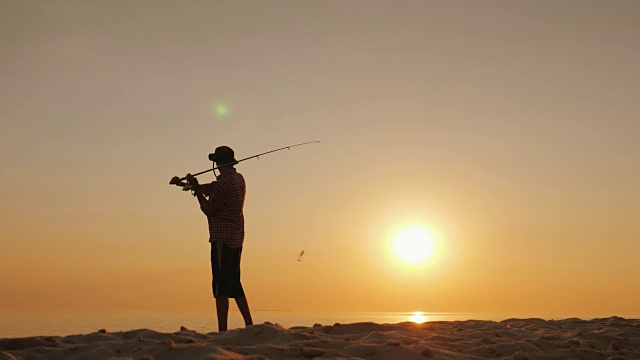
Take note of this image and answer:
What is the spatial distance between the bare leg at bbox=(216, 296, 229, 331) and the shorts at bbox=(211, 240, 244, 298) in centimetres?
6

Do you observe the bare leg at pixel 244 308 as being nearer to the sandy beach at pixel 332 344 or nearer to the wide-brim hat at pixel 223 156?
the sandy beach at pixel 332 344

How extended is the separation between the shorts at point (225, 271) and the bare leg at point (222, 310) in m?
0.06

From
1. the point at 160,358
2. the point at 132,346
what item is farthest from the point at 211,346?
the point at 132,346

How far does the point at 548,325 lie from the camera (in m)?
9.98

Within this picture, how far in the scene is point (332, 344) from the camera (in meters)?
5.84

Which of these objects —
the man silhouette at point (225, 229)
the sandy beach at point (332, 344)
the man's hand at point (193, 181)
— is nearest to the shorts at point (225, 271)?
the man silhouette at point (225, 229)

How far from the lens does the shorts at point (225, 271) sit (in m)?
8.55

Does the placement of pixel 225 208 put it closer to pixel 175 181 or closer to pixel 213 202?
pixel 213 202

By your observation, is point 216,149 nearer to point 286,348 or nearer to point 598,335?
point 286,348

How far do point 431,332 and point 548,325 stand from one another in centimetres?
332

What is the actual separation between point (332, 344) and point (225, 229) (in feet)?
10.9

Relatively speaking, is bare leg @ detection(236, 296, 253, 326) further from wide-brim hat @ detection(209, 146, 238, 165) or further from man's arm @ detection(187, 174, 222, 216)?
wide-brim hat @ detection(209, 146, 238, 165)

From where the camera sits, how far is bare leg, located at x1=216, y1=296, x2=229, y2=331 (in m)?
8.33

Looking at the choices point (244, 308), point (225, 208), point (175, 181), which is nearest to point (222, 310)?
point (244, 308)
